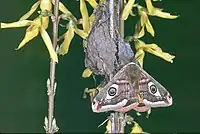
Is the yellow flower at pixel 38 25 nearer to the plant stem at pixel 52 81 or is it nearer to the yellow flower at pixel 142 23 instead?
the plant stem at pixel 52 81

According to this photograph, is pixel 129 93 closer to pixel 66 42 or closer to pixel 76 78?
pixel 66 42

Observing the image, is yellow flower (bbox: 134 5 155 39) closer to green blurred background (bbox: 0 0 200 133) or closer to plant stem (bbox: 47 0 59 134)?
plant stem (bbox: 47 0 59 134)

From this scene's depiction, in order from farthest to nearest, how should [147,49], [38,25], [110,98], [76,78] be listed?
[76,78]
[147,49]
[38,25]
[110,98]

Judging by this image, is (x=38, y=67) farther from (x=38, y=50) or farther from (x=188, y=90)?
(x=188, y=90)

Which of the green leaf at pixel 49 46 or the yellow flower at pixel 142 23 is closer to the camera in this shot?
the green leaf at pixel 49 46

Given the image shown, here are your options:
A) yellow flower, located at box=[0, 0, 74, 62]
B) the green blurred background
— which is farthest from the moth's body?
the green blurred background

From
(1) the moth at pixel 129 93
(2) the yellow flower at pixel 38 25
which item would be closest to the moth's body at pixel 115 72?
(1) the moth at pixel 129 93

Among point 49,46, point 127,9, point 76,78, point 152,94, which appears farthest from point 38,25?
point 76,78

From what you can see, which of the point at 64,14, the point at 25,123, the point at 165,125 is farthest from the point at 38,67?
the point at 64,14
